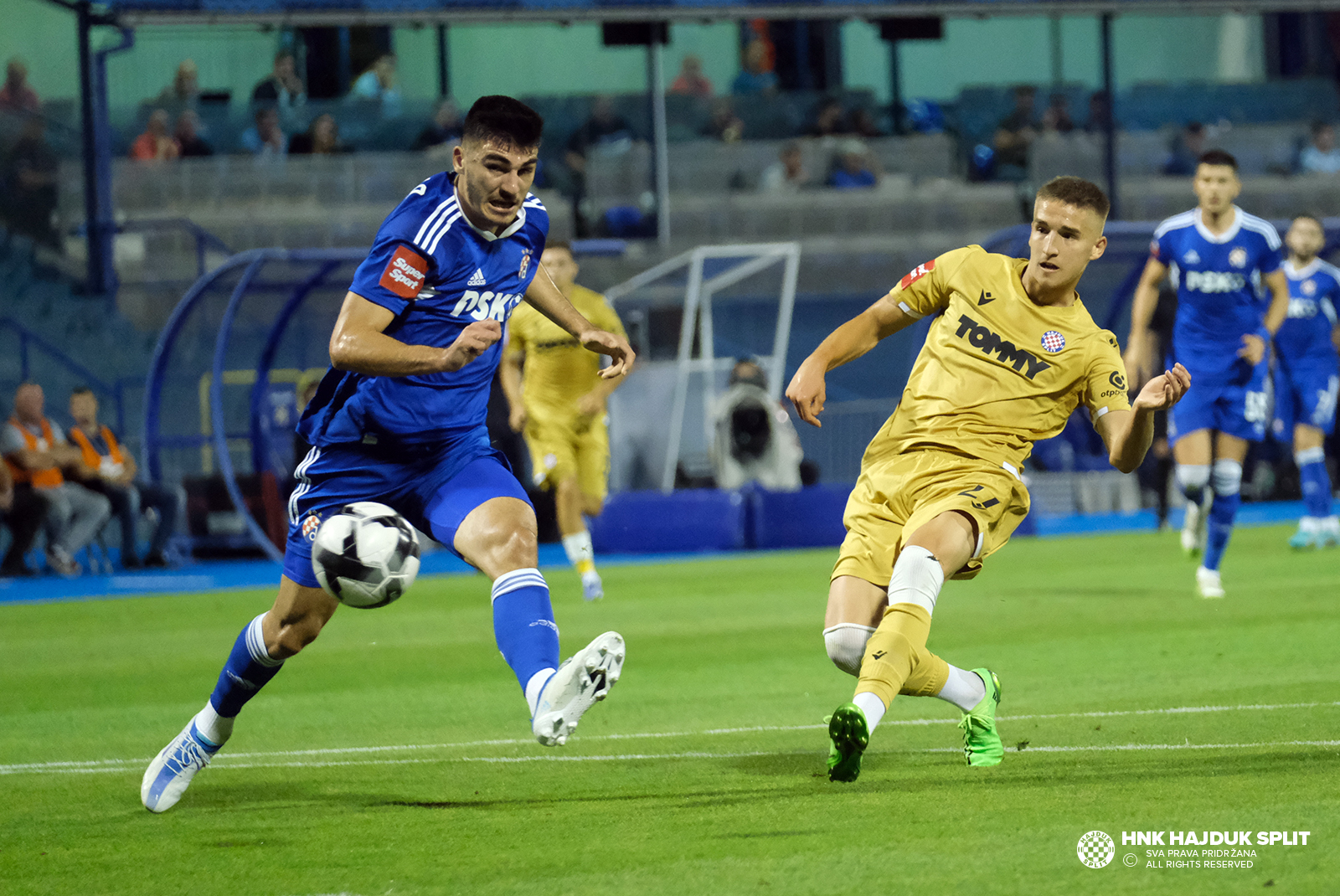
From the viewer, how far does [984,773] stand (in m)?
5.05

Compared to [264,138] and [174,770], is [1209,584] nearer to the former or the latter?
[174,770]

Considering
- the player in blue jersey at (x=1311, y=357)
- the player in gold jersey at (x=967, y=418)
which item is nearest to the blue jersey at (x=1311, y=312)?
the player in blue jersey at (x=1311, y=357)

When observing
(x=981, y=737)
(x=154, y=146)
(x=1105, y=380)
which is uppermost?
(x=154, y=146)

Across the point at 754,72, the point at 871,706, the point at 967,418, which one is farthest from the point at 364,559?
the point at 754,72

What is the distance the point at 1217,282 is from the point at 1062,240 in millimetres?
5522

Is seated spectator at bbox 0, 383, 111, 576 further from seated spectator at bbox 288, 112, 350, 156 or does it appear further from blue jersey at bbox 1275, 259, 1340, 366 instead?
blue jersey at bbox 1275, 259, 1340, 366

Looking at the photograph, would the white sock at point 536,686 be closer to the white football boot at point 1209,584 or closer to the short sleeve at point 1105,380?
the short sleeve at point 1105,380

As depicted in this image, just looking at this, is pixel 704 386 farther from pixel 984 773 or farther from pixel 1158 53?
pixel 984 773

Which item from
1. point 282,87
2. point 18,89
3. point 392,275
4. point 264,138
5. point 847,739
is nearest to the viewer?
point 847,739

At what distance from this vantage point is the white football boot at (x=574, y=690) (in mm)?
4324

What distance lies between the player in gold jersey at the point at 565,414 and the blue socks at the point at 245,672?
6.64m

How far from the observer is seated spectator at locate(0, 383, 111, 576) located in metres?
15.5

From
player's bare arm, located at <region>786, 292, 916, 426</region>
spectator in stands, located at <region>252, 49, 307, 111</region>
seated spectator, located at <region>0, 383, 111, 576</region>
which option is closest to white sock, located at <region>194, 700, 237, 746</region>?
player's bare arm, located at <region>786, 292, 916, 426</region>

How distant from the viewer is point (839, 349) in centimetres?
537
